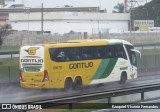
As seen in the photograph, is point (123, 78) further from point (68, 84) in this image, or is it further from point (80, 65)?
point (68, 84)

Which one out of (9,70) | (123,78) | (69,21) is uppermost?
(69,21)

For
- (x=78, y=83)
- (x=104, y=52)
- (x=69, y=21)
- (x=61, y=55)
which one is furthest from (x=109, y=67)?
(x=69, y=21)

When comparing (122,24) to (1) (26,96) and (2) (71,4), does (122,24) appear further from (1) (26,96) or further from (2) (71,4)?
(1) (26,96)

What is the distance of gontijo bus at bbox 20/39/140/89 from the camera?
2177 cm

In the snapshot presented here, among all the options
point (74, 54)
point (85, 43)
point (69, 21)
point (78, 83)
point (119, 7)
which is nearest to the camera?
point (74, 54)

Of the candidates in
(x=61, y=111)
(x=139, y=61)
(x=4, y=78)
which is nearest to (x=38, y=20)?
(x=139, y=61)

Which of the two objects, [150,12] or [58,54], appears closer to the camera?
[58,54]

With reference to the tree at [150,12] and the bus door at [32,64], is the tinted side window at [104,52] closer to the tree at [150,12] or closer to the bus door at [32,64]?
the bus door at [32,64]

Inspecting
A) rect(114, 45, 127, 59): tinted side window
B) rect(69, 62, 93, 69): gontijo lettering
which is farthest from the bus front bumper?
rect(114, 45, 127, 59): tinted side window

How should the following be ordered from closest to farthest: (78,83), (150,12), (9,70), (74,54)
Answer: (74,54), (78,83), (9,70), (150,12)

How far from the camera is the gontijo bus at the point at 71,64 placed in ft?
71.4

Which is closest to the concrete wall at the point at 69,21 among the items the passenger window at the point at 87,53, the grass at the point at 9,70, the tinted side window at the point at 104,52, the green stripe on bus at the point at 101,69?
the grass at the point at 9,70

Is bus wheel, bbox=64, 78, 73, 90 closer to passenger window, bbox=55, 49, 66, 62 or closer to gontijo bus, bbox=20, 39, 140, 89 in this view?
gontijo bus, bbox=20, 39, 140, 89

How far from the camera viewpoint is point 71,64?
22.6m
